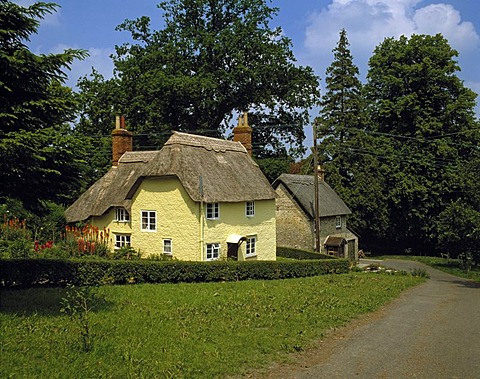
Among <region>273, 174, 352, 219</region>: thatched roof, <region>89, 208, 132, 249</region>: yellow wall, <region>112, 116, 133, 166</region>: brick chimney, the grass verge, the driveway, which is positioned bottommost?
the grass verge

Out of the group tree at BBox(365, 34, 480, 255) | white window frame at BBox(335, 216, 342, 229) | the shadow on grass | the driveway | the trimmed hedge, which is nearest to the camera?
the driveway

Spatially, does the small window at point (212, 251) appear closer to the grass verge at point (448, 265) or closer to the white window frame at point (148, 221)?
the white window frame at point (148, 221)

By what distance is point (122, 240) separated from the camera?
35.3 meters

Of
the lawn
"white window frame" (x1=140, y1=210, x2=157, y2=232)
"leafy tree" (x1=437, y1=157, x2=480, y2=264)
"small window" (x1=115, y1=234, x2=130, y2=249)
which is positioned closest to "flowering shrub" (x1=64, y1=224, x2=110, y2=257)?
"small window" (x1=115, y1=234, x2=130, y2=249)

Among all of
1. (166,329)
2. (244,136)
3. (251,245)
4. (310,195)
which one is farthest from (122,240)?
(166,329)

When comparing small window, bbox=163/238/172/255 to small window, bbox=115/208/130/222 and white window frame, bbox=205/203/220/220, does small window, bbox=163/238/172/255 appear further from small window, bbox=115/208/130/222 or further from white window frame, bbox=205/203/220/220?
small window, bbox=115/208/130/222

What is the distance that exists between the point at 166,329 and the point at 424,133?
43144 mm

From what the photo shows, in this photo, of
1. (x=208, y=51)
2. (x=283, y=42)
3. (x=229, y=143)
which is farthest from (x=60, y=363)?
(x=283, y=42)

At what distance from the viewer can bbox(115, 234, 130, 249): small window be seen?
35.0 m

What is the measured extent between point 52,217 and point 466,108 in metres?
39.7

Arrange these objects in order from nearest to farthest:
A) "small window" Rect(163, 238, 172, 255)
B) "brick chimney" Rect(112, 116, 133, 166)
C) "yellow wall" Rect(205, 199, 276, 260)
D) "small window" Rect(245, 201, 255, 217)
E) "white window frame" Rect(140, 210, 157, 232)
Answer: "small window" Rect(163, 238, 172, 255) < "yellow wall" Rect(205, 199, 276, 260) < "white window frame" Rect(140, 210, 157, 232) < "small window" Rect(245, 201, 255, 217) < "brick chimney" Rect(112, 116, 133, 166)

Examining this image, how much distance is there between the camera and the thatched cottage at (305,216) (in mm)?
44781

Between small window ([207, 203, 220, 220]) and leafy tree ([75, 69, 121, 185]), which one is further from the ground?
leafy tree ([75, 69, 121, 185])

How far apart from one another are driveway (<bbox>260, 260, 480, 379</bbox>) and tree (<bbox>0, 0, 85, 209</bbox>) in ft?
25.0
